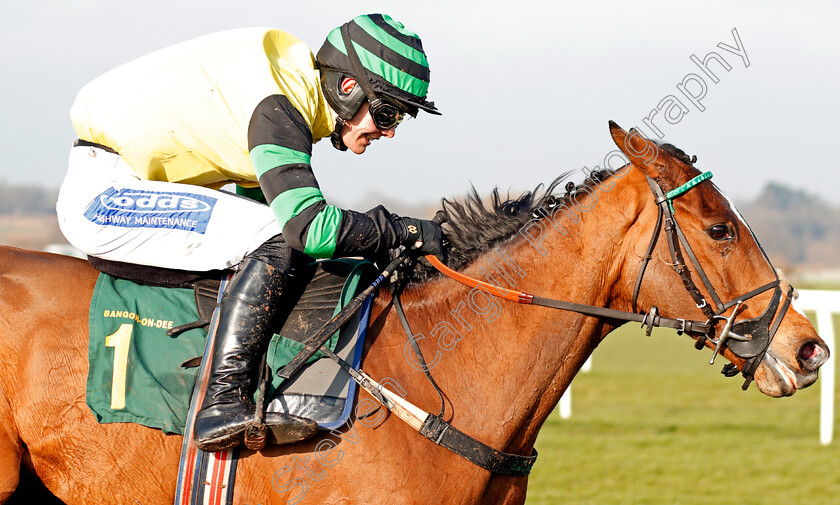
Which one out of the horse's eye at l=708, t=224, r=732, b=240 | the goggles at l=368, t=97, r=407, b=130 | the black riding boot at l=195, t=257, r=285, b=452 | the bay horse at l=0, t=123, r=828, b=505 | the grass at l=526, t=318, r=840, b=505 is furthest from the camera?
the grass at l=526, t=318, r=840, b=505

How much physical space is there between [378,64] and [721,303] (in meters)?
1.70

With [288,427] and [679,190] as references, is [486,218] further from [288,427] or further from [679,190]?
[288,427]

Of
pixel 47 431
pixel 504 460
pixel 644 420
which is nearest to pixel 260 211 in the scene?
pixel 47 431

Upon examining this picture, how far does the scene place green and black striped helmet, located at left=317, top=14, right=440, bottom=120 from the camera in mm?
3367

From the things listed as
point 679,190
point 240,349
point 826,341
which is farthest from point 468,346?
point 826,341

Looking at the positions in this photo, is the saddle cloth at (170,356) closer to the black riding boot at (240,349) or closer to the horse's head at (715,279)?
the black riding boot at (240,349)

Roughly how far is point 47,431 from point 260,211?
117 cm

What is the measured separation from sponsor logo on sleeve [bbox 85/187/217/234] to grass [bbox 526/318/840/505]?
4.55 meters

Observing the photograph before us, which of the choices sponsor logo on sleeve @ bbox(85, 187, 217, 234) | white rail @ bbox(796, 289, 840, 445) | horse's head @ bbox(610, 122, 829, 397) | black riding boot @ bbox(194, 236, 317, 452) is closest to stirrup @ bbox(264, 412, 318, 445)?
black riding boot @ bbox(194, 236, 317, 452)

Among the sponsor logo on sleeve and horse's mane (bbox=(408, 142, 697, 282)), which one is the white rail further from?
the sponsor logo on sleeve

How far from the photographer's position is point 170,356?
3.10 meters

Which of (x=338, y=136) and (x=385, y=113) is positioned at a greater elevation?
(x=385, y=113)

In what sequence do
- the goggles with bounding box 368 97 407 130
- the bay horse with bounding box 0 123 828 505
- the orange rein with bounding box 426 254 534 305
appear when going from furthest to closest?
the goggles with bounding box 368 97 407 130
the orange rein with bounding box 426 254 534 305
the bay horse with bounding box 0 123 828 505

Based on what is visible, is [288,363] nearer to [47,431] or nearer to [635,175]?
[47,431]
